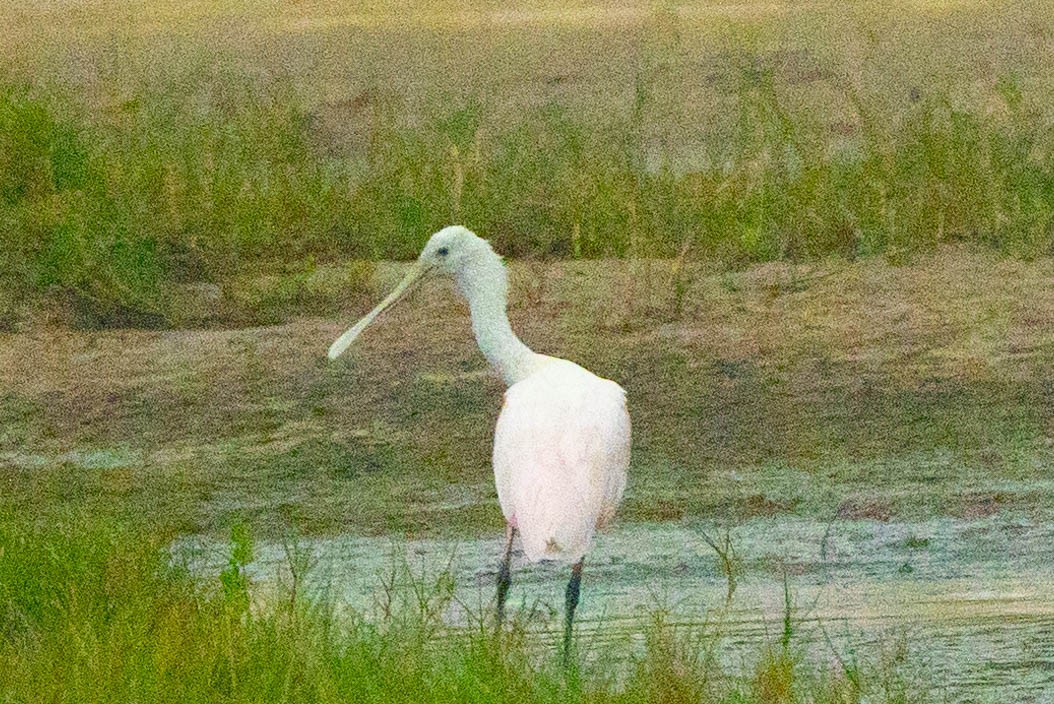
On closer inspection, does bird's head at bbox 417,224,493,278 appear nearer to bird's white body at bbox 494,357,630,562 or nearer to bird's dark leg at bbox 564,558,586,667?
bird's white body at bbox 494,357,630,562

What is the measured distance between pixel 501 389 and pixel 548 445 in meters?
3.18

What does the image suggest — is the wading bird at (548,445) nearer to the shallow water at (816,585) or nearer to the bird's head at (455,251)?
the bird's head at (455,251)

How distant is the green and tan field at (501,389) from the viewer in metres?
5.89

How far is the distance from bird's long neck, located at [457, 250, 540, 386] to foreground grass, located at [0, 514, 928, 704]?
1093 mm

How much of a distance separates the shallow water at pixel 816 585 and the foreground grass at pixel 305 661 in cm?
24

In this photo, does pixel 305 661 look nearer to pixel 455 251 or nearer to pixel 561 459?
pixel 561 459

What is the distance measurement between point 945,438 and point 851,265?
247 centimetres

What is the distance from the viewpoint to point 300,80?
1677cm

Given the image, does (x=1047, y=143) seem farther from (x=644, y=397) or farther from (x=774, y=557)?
(x=774, y=557)

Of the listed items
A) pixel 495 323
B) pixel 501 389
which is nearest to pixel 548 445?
pixel 495 323

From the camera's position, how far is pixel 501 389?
9664 millimetres

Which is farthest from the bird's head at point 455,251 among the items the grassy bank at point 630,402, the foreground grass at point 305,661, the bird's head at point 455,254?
the foreground grass at point 305,661

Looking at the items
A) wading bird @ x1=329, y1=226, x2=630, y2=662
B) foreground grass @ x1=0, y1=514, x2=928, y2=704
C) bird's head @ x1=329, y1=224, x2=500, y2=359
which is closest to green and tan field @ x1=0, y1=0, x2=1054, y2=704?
foreground grass @ x1=0, y1=514, x2=928, y2=704

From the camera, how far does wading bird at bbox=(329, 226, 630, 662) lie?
20.5 feet
